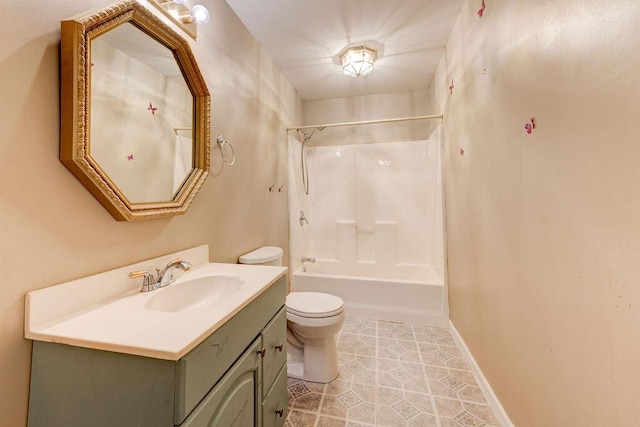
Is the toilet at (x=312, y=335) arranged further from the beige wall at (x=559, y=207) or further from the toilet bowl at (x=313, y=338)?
the beige wall at (x=559, y=207)

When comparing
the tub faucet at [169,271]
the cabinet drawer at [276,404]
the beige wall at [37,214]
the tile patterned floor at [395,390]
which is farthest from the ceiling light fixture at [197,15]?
the tile patterned floor at [395,390]

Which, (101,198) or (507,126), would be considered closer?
(101,198)

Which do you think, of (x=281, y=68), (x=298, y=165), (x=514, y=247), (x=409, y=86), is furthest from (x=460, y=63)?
(x=298, y=165)

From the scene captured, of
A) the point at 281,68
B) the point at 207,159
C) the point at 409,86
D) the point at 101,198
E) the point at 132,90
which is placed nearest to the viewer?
the point at 101,198

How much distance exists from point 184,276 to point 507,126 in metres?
1.68

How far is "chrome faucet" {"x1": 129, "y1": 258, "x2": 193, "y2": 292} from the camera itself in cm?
103

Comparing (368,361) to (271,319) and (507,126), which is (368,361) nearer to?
(271,319)

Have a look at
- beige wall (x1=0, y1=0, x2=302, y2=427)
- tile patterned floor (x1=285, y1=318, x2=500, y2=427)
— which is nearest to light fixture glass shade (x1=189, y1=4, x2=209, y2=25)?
beige wall (x1=0, y1=0, x2=302, y2=427)

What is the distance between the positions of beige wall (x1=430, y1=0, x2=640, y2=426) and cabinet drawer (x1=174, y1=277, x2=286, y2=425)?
3.51 ft

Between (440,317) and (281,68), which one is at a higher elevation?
(281,68)

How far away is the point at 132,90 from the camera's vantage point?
105 centimetres

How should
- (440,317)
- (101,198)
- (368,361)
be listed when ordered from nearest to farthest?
(101,198), (368,361), (440,317)

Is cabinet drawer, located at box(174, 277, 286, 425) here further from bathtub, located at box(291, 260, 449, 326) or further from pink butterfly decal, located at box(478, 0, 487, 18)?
pink butterfly decal, located at box(478, 0, 487, 18)

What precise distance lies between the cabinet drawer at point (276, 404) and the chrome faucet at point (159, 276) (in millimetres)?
647
